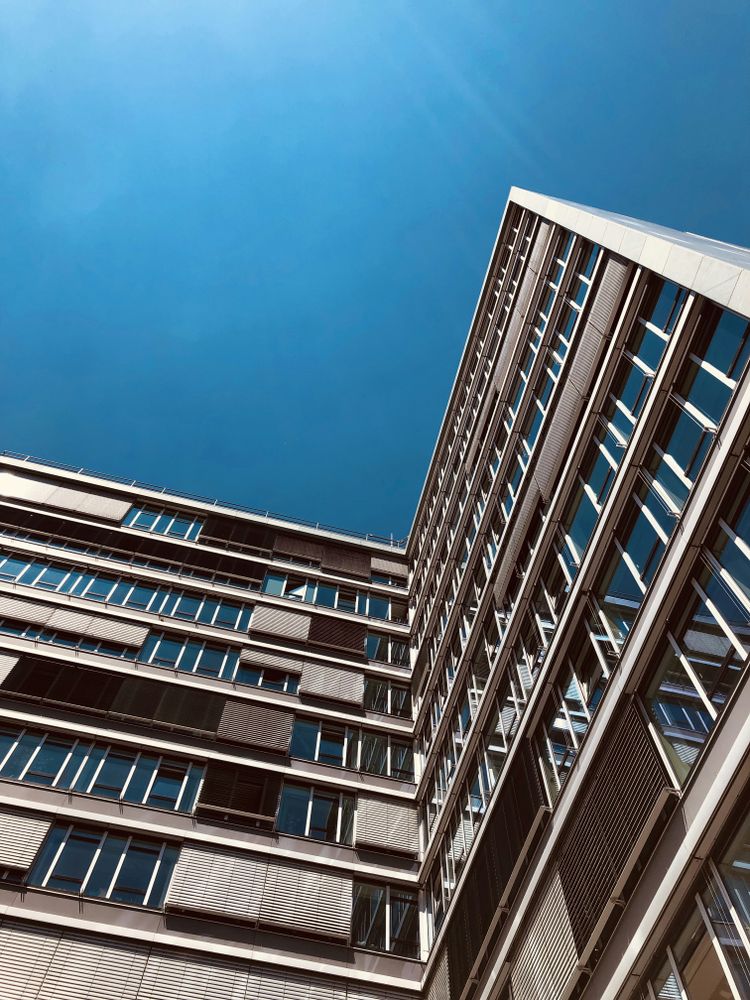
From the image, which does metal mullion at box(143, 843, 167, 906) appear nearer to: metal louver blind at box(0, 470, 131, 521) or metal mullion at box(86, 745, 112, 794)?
metal mullion at box(86, 745, 112, 794)

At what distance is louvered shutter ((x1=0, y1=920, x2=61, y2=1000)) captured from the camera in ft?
55.1

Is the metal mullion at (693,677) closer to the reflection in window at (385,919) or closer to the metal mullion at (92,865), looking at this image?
the reflection in window at (385,919)

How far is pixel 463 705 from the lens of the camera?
24.7 m

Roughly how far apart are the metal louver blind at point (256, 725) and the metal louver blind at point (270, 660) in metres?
2.54

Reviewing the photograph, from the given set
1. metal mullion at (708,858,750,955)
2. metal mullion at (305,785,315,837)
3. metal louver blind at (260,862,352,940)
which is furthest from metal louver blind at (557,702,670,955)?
metal mullion at (305,785,315,837)

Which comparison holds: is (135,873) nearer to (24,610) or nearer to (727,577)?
(24,610)

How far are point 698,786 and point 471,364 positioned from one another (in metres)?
29.8

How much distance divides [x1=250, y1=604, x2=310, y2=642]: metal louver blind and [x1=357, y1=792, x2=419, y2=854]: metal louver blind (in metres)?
8.71

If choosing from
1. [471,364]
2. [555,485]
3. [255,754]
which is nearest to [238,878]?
[255,754]

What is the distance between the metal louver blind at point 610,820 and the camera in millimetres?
11594

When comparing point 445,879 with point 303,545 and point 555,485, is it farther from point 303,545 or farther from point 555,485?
point 303,545

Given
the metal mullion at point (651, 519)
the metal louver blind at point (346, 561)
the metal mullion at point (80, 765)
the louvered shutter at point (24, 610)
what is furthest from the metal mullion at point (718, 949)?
the metal louver blind at point (346, 561)

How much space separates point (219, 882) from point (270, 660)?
33.6ft

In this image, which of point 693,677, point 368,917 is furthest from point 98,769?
point 693,677
